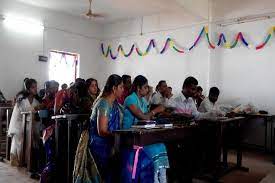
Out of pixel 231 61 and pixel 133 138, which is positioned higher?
pixel 231 61

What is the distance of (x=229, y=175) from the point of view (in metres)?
3.80

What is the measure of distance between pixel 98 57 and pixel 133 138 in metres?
6.59

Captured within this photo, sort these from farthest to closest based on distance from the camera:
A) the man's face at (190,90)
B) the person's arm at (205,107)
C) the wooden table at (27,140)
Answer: the person's arm at (205,107), the wooden table at (27,140), the man's face at (190,90)

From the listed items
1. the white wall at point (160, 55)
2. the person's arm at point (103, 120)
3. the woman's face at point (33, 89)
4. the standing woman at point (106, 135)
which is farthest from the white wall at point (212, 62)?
the person's arm at point (103, 120)

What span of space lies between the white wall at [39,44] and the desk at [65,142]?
389cm

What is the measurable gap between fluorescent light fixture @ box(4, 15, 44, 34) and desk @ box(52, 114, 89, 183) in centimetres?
429

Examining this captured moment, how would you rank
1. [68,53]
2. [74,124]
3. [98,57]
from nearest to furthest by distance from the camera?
[74,124]
[68,53]
[98,57]

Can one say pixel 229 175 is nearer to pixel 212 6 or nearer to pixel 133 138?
pixel 133 138

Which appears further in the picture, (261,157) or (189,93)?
(261,157)

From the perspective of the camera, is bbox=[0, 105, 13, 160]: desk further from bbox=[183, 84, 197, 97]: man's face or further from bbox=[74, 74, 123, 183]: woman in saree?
bbox=[183, 84, 197, 97]: man's face

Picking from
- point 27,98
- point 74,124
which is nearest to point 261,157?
point 74,124

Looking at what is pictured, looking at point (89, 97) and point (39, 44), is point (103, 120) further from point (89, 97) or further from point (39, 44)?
point (39, 44)

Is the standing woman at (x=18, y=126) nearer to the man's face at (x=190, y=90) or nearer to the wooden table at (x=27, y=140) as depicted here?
the wooden table at (x=27, y=140)

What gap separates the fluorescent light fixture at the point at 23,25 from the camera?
6.48 metres
